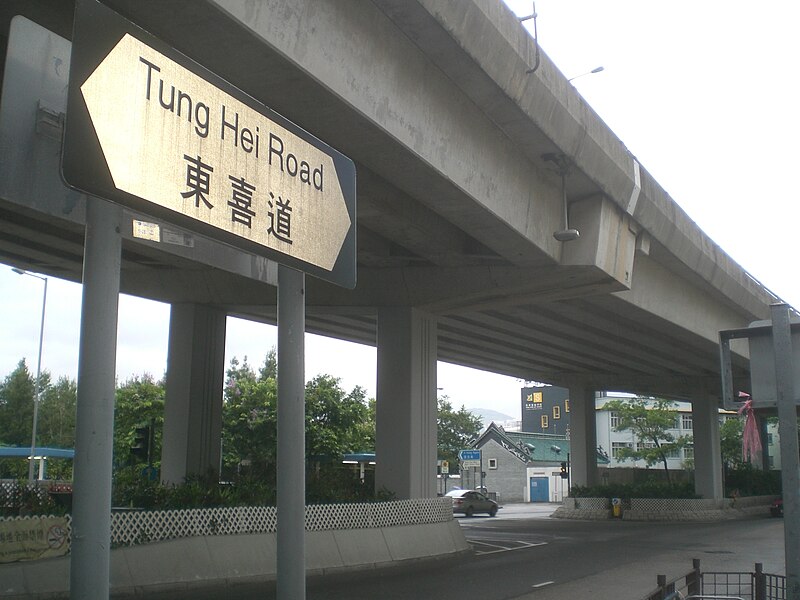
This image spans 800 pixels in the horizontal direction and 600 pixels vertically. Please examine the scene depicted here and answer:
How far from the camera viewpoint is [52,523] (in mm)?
13031

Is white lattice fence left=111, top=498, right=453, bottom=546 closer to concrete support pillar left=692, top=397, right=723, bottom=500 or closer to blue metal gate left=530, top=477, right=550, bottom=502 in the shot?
concrete support pillar left=692, top=397, right=723, bottom=500

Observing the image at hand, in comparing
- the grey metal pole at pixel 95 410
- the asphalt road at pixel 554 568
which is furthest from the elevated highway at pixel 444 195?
the asphalt road at pixel 554 568

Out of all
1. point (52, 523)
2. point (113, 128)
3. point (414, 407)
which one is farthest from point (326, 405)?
point (113, 128)

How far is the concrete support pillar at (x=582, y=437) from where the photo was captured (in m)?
45.5

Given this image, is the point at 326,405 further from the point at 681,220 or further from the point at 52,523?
the point at 52,523

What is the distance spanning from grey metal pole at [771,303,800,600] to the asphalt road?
335 inches

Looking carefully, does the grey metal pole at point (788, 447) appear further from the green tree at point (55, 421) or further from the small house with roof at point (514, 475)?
the small house with roof at point (514, 475)

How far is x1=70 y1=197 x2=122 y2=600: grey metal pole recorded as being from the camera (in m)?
3.65

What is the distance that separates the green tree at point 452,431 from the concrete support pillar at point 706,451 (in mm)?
34984

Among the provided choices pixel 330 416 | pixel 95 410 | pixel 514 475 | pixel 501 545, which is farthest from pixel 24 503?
pixel 514 475

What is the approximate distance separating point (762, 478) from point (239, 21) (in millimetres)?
53828

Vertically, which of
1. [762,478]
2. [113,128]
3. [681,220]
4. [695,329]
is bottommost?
[762,478]

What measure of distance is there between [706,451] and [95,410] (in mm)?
44674

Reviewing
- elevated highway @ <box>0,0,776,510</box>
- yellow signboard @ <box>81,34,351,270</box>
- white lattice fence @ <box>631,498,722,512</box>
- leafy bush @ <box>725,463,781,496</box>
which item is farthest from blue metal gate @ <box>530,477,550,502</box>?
yellow signboard @ <box>81,34,351,270</box>
